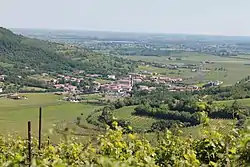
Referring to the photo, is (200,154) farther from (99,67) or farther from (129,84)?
(99,67)

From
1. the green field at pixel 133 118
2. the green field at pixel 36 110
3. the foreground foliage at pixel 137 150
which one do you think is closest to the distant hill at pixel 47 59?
the green field at pixel 36 110

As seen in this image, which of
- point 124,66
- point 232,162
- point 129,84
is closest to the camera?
point 232,162

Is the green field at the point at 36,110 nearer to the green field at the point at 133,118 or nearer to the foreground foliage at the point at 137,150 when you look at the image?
the green field at the point at 133,118

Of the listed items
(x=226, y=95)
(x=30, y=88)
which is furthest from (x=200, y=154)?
(x=30, y=88)

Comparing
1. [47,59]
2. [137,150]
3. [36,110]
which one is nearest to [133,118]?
[36,110]

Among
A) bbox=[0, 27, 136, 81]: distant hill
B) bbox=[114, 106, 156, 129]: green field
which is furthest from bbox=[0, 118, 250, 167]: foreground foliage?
bbox=[0, 27, 136, 81]: distant hill

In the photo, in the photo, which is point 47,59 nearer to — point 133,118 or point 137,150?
point 133,118
